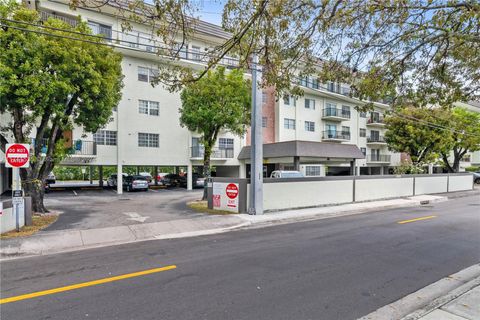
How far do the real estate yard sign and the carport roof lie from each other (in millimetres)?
9468

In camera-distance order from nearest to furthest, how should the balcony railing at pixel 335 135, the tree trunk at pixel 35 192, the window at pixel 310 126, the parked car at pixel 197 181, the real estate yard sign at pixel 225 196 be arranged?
the tree trunk at pixel 35 192, the real estate yard sign at pixel 225 196, the parked car at pixel 197 181, the window at pixel 310 126, the balcony railing at pixel 335 135

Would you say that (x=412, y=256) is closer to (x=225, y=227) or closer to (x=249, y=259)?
(x=249, y=259)

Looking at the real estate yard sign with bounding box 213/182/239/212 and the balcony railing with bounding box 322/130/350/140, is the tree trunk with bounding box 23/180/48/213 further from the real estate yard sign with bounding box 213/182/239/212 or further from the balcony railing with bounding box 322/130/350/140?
the balcony railing with bounding box 322/130/350/140

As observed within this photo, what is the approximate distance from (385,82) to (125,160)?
21.8 meters

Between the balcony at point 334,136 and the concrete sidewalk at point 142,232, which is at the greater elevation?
the balcony at point 334,136

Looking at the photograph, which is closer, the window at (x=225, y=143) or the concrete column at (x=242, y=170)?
the window at (x=225, y=143)

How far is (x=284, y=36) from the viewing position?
7.39m

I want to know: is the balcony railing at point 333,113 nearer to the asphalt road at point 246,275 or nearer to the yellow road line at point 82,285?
the asphalt road at point 246,275

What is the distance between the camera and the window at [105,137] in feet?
79.8

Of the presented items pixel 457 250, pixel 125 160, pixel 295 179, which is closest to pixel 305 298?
pixel 457 250

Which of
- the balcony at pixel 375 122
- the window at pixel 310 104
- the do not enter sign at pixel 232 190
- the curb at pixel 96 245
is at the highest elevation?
the window at pixel 310 104

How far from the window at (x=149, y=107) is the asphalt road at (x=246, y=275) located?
1966 centimetres

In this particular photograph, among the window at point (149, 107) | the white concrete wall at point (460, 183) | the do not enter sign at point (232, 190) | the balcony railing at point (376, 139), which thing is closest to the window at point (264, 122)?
the window at point (149, 107)

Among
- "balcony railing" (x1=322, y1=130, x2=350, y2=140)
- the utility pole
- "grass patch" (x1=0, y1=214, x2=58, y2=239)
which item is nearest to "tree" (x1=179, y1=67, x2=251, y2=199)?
the utility pole
